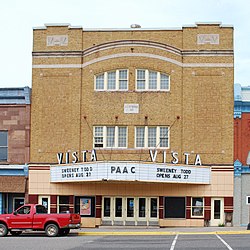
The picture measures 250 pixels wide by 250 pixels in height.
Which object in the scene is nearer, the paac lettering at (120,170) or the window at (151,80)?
the paac lettering at (120,170)

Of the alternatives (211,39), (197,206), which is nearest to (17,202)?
(197,206)

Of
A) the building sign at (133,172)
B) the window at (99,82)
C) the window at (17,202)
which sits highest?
the window at (99,82)

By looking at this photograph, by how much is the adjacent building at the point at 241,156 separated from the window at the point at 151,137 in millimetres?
4509

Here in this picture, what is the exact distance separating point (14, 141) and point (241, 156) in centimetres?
1486

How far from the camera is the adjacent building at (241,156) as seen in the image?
41.3 meters

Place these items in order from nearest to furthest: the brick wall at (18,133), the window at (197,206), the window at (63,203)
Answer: the window at (197,206), the window at (63,203), the brick wall at (18,133)

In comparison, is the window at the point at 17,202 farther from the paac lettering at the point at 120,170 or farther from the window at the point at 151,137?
the window at the point at 151,137

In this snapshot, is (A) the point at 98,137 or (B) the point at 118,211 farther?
(A) the point at 98,137

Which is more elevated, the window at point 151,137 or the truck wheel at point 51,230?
the window at point 151,137

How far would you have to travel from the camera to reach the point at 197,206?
4162cm

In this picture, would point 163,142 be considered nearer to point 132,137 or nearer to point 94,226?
point 132,137

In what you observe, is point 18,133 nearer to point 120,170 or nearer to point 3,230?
point 120,170

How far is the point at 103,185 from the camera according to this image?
138ft

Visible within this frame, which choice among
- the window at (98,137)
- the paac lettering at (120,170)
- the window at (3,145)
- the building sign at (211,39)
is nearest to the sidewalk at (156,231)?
the paac lettering at (120,170)
